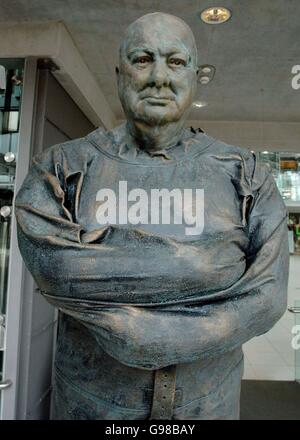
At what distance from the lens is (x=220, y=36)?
8.12ft

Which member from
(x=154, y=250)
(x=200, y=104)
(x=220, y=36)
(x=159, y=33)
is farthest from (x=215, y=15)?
(x=154, y=250)

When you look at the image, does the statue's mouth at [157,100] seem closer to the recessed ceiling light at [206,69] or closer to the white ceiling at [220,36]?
the white ceiling at [220,36]

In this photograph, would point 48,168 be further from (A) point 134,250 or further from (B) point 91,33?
(B) point 91,33

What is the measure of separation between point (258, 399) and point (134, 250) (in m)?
2.86

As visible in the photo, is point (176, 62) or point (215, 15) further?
point (215, 15)

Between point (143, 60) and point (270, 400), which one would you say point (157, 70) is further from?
point (270, 400)

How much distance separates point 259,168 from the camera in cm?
108

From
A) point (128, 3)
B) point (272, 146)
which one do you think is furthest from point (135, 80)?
point (272, 146)

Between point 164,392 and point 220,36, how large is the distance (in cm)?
225

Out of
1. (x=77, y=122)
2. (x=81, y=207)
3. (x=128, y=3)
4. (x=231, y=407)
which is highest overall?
(x=128, y=3)

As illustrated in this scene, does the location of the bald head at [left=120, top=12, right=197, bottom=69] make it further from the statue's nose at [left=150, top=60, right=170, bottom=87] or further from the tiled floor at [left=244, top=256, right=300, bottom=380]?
the tiled floor at [left=244, top=256, right=300, bottom=380]

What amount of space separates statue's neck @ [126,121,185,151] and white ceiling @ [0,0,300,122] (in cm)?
145

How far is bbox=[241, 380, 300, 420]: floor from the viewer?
9.52ft

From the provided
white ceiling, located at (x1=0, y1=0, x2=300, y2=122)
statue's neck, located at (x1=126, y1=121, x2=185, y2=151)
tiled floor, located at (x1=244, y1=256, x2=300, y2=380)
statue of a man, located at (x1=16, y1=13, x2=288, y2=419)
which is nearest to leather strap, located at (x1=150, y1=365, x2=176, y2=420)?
statue of a man, located at (x1=16, y1=13, x2=288, y2=419)
